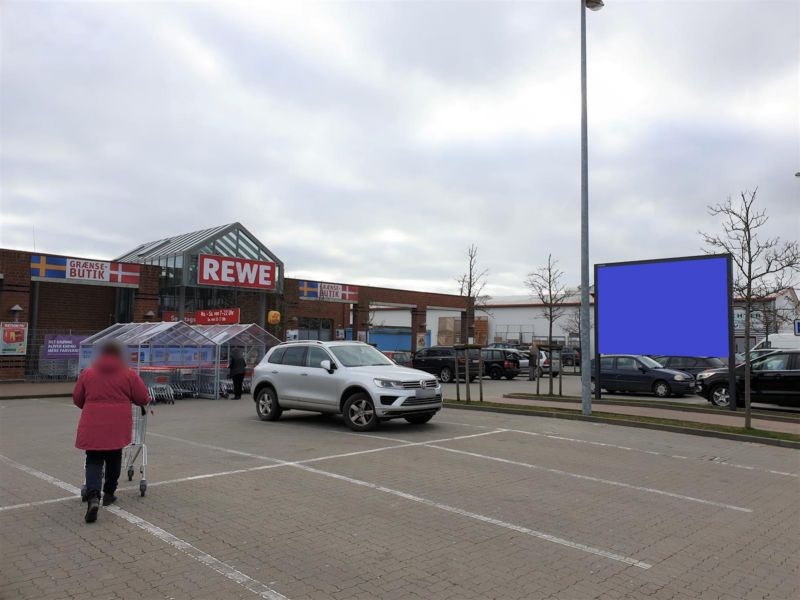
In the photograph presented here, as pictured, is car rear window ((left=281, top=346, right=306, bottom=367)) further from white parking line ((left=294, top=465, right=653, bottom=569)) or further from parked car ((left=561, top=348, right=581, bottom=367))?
parked car ((left=561, top=348, right=581, bottom=367))

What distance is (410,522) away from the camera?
5.74 metres

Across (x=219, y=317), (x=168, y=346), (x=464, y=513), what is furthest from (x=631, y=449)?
(x=219, y=317)

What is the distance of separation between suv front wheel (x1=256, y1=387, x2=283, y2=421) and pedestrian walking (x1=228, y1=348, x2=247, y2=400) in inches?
234

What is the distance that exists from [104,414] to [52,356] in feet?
70.1

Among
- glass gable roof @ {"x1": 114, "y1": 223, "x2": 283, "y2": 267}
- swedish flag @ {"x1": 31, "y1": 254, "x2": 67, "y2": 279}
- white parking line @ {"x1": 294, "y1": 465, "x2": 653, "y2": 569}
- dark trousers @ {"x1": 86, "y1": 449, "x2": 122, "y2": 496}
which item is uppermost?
glass gable roof @ {"x1": 114, "y1": 223, "x2": 283, "y2": 267}

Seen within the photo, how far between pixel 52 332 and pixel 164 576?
23.3m

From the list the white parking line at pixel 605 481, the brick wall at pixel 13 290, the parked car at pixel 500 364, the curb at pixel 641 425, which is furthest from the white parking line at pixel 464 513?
the parked car at pixel 500 364

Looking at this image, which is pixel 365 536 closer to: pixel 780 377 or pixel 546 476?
pixel 546 476

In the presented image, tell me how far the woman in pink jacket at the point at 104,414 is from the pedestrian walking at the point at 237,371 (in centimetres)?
1338

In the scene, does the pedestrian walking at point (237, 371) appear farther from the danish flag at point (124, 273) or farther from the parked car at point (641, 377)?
the parked car at point (641, 377)

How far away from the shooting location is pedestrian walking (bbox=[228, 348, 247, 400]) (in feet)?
63.4

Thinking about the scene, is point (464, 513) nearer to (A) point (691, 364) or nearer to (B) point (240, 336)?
(B) point (240, 336)

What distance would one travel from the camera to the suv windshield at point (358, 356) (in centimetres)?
1226

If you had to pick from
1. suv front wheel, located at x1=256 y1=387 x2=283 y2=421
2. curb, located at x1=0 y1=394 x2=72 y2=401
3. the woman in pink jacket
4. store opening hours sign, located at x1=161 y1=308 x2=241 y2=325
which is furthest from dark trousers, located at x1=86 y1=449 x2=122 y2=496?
store opening hours sign, located at x1=161 y1=308 x2=241 y2=325
